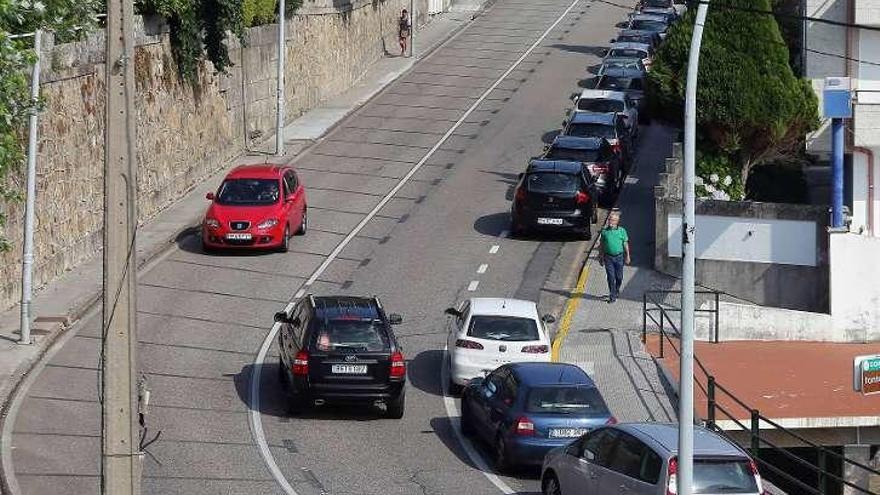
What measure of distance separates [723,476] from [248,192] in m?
19.2

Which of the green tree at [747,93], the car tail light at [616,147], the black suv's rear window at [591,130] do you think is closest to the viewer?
the green tree at [747,93]

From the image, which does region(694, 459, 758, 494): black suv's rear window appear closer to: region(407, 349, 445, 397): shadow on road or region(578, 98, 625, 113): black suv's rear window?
region(407, 349, 445, 397): shadow on road

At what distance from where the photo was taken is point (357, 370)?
80.7 feet

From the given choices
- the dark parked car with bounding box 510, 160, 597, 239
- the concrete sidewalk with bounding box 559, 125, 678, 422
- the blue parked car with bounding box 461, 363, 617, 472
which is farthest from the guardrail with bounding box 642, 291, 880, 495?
the dark parked car with bounding box 510, 160, 597, 239

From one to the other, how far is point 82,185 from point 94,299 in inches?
154

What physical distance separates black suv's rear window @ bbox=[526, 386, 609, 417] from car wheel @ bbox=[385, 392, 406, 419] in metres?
2.92

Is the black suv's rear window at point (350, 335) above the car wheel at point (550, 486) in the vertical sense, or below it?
above

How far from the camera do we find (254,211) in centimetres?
3497

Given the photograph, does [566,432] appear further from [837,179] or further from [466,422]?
[837,179]

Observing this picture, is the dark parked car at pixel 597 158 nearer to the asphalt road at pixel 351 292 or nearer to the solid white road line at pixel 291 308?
the asphalt road at pixel 351 292

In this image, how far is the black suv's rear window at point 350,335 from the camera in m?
24.7

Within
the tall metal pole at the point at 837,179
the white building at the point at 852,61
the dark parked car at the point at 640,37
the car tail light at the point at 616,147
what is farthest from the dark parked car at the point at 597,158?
the dark parked car at the point at 640,37

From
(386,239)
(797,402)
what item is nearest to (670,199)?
(386,239)

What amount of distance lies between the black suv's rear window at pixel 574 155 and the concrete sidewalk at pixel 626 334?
1.43 meters
